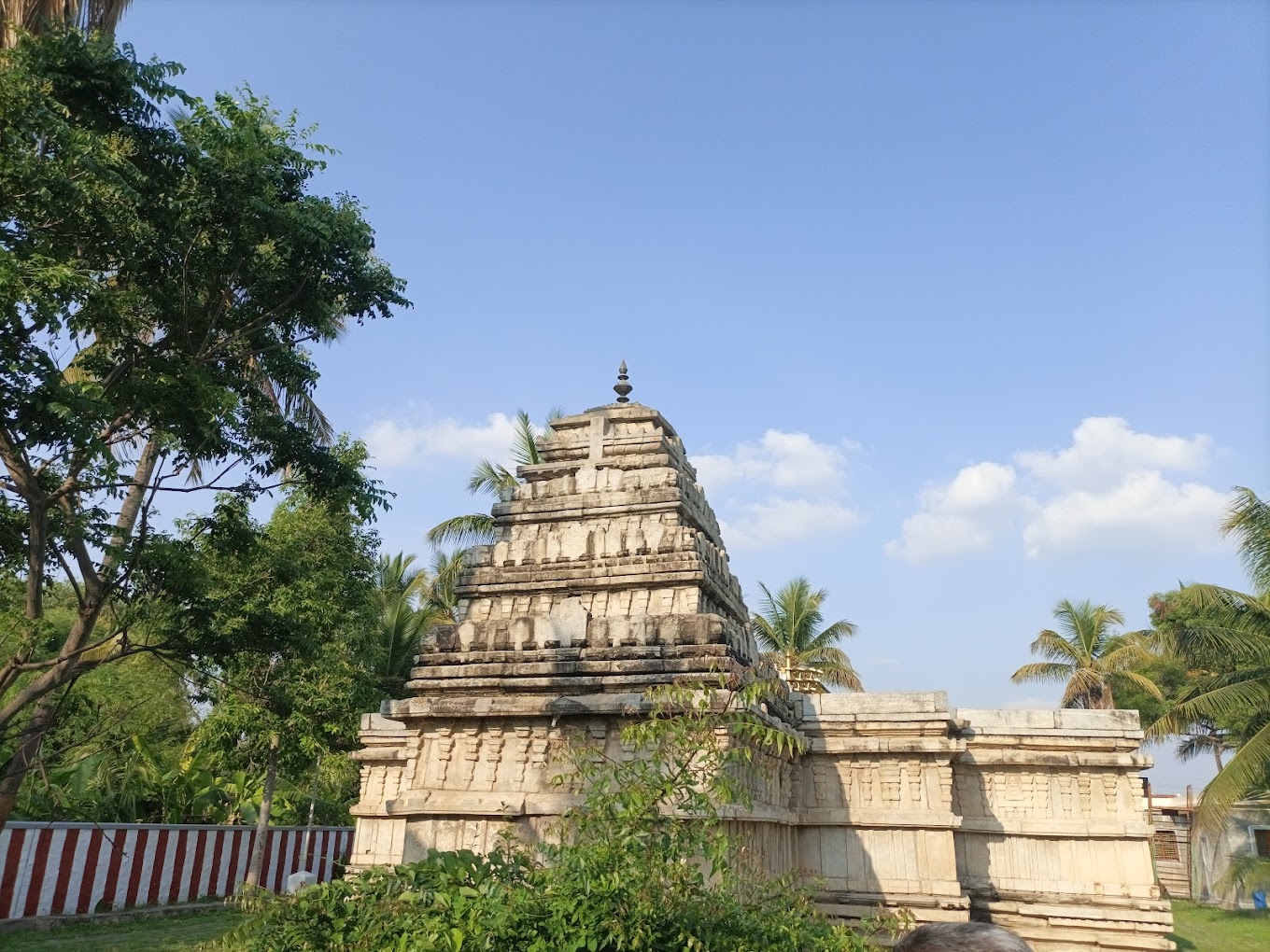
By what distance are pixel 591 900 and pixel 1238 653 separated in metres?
A: 17.6

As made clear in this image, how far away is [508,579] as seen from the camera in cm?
1137

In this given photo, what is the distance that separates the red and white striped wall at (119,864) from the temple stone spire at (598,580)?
7441 mm

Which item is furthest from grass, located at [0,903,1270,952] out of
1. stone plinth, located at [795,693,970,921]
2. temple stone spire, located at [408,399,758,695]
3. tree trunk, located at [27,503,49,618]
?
stone plinth, located at [795,693,970,921]

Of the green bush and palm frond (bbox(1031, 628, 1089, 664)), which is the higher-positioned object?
palm frond (bbox(1031, 628, 1089, 664))

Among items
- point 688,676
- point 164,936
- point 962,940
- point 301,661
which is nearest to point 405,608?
point 301,661

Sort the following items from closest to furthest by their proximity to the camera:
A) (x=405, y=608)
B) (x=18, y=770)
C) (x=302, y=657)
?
1. (x=18, y=770)
2. (x=302, y=657)
3. (x=405, y=608)

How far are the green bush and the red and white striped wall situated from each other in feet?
32.2

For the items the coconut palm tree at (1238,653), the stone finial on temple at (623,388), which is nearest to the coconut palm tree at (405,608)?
the stone finial on temple at (623,388)

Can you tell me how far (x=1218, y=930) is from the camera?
20.0 metres

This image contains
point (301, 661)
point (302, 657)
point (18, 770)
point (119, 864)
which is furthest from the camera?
point (301, 661)

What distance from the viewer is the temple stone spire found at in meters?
9.83

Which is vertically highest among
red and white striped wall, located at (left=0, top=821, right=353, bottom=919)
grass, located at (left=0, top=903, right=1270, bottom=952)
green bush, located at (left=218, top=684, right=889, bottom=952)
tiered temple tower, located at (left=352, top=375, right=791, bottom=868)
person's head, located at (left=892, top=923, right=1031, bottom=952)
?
tiered temple tower, located at (left=352, top=375, right=791, bottom=868)

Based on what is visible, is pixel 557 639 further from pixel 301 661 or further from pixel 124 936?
pixel 301 661

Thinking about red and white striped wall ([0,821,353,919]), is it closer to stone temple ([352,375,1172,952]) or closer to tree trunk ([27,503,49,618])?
tree trunk ([27,503,49,618])
